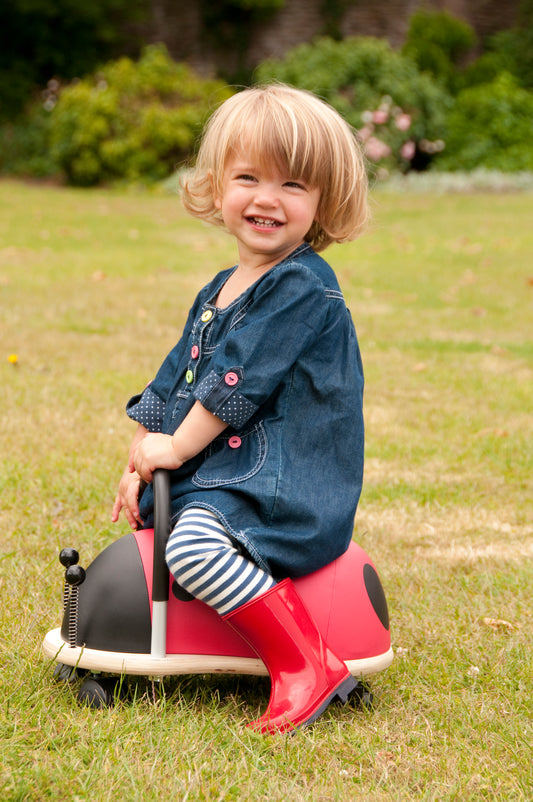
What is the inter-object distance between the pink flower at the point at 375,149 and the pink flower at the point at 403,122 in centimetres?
45

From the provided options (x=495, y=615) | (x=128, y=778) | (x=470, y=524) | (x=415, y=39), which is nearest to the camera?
(x=128, y=778)

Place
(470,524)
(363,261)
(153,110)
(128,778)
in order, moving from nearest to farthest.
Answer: (128,778), (470,524), (363,261), (153,110)

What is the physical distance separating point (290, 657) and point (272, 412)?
543 mm

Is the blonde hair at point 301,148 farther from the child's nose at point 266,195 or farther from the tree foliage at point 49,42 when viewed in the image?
the tree foliage at point 49,42

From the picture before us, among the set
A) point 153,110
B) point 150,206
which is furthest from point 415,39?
point 150,206

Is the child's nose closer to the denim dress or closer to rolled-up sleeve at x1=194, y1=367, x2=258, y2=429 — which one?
the denim dress

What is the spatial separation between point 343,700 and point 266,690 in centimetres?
28

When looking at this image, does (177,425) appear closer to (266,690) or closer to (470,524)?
(266,690)

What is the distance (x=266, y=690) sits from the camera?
2.31 metres

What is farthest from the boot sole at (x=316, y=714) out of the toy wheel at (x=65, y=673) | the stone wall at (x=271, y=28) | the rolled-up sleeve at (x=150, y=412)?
the stone wall at (x=271, y=28)

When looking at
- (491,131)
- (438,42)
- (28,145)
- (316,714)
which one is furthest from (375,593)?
(438,42)

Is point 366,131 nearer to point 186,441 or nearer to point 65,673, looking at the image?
point 186,441

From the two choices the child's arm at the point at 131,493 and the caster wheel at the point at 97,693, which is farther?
the child's arm at the point at 131,493

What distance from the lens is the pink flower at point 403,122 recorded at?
1591cm
